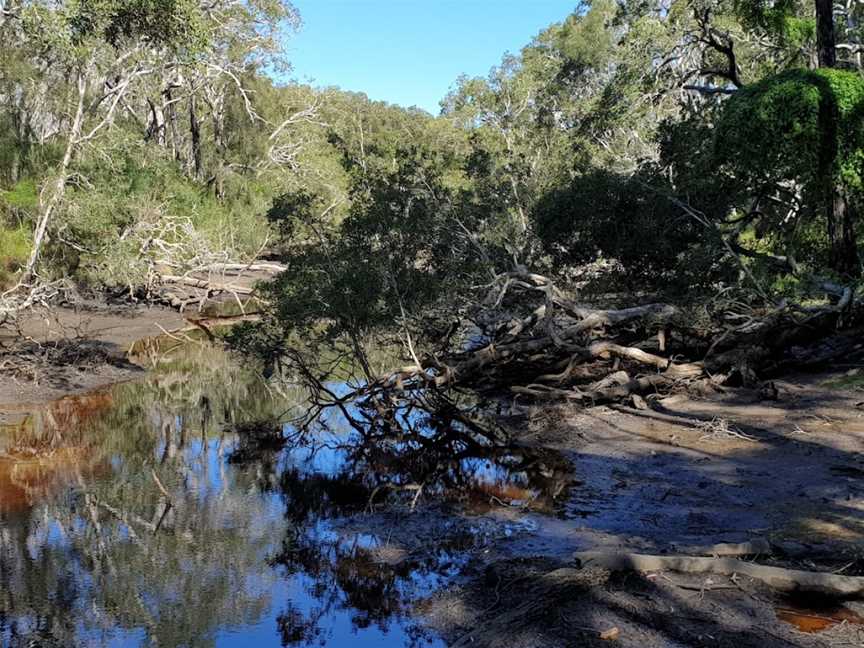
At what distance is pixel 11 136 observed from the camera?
25.9 metres

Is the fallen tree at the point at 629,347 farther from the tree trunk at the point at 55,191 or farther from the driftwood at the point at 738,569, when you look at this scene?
the tree trunk at the point at 55,191

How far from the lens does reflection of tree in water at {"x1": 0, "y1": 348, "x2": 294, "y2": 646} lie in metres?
7.06

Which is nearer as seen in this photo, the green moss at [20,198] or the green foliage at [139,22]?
the green foliage at [139,22]

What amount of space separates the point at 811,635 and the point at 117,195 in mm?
20491

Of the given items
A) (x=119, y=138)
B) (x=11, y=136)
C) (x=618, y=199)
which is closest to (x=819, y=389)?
(x=618, y=199)

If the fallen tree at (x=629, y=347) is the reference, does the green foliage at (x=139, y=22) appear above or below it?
above

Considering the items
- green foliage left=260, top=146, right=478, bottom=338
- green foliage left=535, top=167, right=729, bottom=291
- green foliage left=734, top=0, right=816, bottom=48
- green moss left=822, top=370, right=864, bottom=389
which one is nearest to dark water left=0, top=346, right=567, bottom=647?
green foliage left=260, top=146, right=478, bottom=338

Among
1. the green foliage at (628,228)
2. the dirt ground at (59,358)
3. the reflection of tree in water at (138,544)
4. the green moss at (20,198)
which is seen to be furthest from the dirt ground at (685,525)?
the green moss at (20,198)

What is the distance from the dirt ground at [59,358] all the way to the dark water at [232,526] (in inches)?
44.9

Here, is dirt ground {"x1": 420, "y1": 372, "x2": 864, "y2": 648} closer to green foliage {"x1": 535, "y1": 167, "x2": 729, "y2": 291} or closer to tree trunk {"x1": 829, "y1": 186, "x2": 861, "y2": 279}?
tree trunk {"x1": 829, "y1": 186, "x2": 861, "y2": 279}

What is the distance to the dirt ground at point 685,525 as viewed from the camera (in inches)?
233

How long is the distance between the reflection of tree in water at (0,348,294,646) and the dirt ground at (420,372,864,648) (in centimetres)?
220

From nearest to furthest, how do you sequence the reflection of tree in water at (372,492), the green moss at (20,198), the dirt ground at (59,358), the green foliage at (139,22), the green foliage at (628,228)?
the reflection of tree in water at (372,492), the green foliage at (139,22), the dirt ground at (59,358), the green foliage at (628,228), the green moss at (20,198)

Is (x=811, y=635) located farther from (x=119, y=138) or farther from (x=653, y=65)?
(x=119, y=138)
